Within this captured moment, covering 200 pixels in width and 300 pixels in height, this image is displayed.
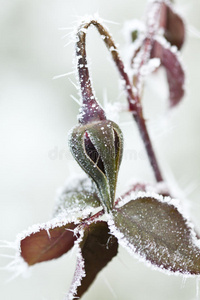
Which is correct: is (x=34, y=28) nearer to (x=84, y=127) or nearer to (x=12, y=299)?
(x=12, y=299)

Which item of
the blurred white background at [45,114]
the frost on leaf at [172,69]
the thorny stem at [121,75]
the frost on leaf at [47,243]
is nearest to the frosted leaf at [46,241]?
the frost on leaf at [47,243]

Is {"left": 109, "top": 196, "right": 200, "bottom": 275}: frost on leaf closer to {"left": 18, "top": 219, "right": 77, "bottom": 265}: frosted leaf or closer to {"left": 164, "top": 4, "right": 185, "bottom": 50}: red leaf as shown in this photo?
{"left": 18, "top": 219, "right": 77, "bottom": 265}: frosted leaf

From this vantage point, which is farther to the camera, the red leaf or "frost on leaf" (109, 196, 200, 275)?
the red leaf

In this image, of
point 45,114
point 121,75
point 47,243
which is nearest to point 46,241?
point 47,243

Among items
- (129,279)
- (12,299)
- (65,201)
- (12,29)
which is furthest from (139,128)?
(12,29)

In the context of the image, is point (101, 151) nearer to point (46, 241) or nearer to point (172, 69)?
point (46, 241)

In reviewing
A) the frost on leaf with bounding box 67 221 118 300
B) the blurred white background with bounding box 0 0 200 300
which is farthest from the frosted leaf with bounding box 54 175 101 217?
the blurred white background with bounding box 0 0 200 300

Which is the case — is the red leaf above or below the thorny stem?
above
